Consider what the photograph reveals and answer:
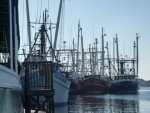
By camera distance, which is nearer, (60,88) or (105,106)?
(60,88)

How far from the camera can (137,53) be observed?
10750cm

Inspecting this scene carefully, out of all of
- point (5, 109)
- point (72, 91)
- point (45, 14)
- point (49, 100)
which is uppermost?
point (45, 14)

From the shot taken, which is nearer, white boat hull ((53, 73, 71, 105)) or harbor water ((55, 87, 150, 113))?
harbor water ((55, 87, 150, 113))

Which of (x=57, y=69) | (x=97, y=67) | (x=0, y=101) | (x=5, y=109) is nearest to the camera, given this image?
(x=0, y=101)

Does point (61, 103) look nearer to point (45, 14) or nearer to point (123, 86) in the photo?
point (45, 14)

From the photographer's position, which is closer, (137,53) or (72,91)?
(72,91)

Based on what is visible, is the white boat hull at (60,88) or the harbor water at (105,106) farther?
the white boat hull at (60,88)

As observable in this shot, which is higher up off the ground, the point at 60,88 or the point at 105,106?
the point at 60,88

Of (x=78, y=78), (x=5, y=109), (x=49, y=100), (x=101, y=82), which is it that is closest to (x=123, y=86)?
(x=101, y=82)

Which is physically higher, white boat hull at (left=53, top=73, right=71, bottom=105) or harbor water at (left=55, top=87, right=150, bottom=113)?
white boat hull at (left=53, top=73, right=71, bottom=105)

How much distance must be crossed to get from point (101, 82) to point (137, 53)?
81.5ft

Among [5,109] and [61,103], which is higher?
[5,109]

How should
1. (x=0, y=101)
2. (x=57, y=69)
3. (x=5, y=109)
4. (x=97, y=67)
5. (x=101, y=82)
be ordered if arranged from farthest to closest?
(x=97, y=67) → (x=101, y=82) → (x=57, y=69) → (x=5, y=109) → (x=0, y=101)

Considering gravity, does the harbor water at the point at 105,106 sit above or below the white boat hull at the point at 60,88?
below
